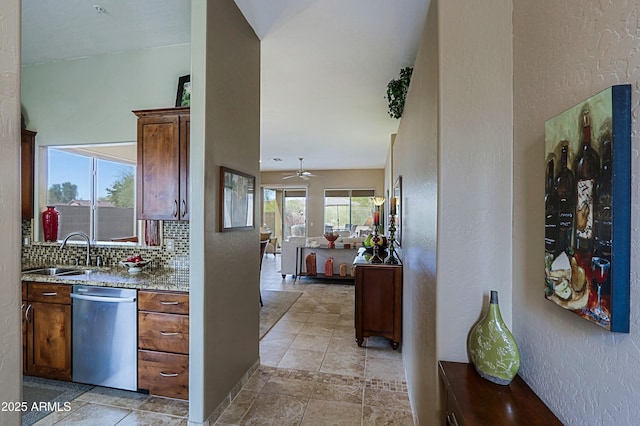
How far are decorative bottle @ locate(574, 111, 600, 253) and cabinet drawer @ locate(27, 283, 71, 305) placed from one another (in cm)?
322

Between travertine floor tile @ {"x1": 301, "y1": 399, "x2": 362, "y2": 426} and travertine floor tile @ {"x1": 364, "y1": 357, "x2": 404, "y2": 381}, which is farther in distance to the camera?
travertine floor tile @ {"x1": 364, "y1": 357, "x2": 404, "y2": 381}

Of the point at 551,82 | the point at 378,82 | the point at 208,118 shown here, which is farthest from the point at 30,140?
the point at 551,82

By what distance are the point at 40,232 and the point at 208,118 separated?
2.67m

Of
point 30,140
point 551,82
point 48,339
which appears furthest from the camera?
point 30,140

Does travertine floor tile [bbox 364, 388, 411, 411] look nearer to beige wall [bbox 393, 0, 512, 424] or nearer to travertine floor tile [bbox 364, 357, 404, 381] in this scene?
travertine floor tile [bbox 364, 357, 404, 381]

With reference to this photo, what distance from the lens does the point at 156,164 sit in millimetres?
2492

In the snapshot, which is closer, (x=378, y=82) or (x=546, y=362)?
(x=546, y=362)

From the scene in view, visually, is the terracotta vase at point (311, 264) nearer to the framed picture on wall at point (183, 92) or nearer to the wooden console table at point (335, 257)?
the wooden console table at point (335, 257)

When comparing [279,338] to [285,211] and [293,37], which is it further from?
[285,211]

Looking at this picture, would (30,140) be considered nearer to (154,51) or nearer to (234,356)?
(154,51)

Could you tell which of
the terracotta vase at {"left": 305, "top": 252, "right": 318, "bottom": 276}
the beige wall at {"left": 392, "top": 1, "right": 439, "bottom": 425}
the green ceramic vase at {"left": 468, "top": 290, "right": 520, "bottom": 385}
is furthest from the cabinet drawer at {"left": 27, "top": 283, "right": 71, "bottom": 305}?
the terracotta vase at {"left": 305, "top": 252, "right": 318, "bottom": 276}

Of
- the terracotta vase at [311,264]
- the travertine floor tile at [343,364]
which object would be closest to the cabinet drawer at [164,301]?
the travertine floor tile at [343,364]

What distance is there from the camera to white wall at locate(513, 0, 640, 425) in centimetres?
76

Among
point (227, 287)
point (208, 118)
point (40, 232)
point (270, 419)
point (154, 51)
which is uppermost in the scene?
point (154, 51)
